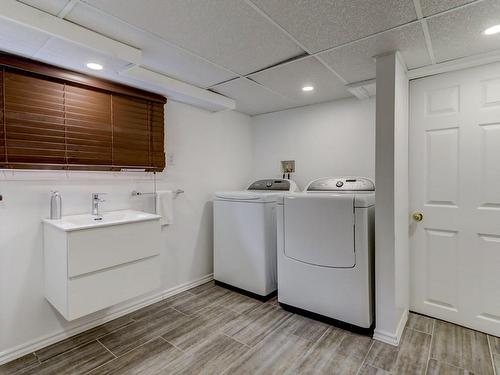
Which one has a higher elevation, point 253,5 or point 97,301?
point 253,5

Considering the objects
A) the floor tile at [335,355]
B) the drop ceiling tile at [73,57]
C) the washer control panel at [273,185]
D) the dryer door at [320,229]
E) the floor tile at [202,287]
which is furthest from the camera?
the washer control panel at [273,185]

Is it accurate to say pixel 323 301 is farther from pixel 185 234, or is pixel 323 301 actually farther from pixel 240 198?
pixel 185 234

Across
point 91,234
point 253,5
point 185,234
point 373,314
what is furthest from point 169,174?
point 373,314

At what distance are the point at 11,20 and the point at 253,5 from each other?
122 centimetres

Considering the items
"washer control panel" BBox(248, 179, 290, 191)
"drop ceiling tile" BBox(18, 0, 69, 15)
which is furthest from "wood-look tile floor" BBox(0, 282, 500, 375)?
"drop ceiling tile" BBox(18, 0, 69, 15)

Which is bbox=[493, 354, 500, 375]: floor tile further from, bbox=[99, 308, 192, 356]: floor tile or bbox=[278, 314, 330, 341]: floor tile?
bbox=[99, 308, 192, 356]: floor tile

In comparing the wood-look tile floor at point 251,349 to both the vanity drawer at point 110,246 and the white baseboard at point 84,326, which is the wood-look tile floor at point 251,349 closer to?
the white baseboard at point 84,326

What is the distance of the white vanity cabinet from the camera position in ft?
5.68

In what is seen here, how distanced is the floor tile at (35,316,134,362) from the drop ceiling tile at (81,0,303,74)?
2.25 metres

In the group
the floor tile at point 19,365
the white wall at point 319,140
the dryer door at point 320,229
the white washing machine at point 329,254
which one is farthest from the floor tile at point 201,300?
the white wall at point 319,140

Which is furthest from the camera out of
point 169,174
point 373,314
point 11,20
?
point 169,174

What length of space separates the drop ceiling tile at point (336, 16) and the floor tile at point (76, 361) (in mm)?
2408

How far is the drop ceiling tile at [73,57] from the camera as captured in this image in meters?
1.63

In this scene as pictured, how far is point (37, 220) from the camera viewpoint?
1.97 m
